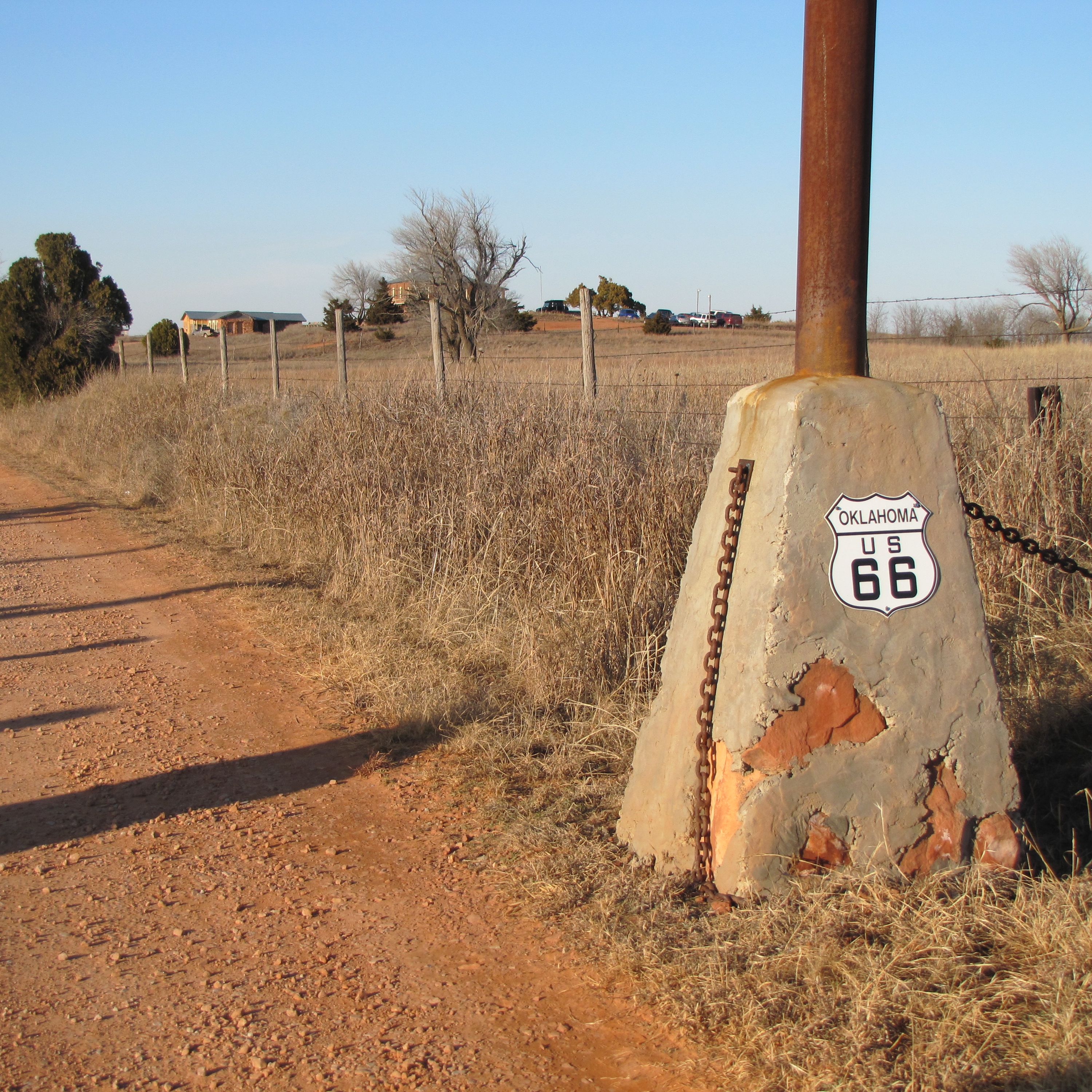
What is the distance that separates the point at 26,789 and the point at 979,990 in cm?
336

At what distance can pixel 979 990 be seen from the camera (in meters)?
2.30

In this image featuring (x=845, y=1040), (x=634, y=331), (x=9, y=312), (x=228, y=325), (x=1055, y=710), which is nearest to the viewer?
(x=845, y=1040)

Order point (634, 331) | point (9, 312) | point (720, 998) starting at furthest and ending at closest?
point (634, 331) → point (9, 312) → point (720, 998)

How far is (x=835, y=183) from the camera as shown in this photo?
9.61ft

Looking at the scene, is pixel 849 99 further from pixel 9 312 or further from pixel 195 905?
pixel 9 312

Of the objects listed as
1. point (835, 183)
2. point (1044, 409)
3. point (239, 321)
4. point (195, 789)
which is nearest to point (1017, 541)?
point (835, 183)

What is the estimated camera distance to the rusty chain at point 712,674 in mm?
2883

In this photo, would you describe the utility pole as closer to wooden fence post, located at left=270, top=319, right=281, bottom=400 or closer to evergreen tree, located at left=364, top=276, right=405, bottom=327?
wooden fence post, located at left=270, top=319, right=281, bottom=400

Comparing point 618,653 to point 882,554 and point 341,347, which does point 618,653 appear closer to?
point 882,554

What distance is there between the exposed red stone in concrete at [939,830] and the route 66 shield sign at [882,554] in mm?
510

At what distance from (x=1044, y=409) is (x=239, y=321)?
7688 cm

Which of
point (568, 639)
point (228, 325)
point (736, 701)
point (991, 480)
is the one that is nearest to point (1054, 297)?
point (991, 480)

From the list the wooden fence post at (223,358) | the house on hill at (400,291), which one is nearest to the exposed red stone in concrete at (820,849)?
the wooden fence post at (223,358)

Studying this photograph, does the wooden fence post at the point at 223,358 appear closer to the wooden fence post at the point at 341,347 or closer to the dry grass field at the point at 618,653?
the wooden fence post at the point at 341,347
